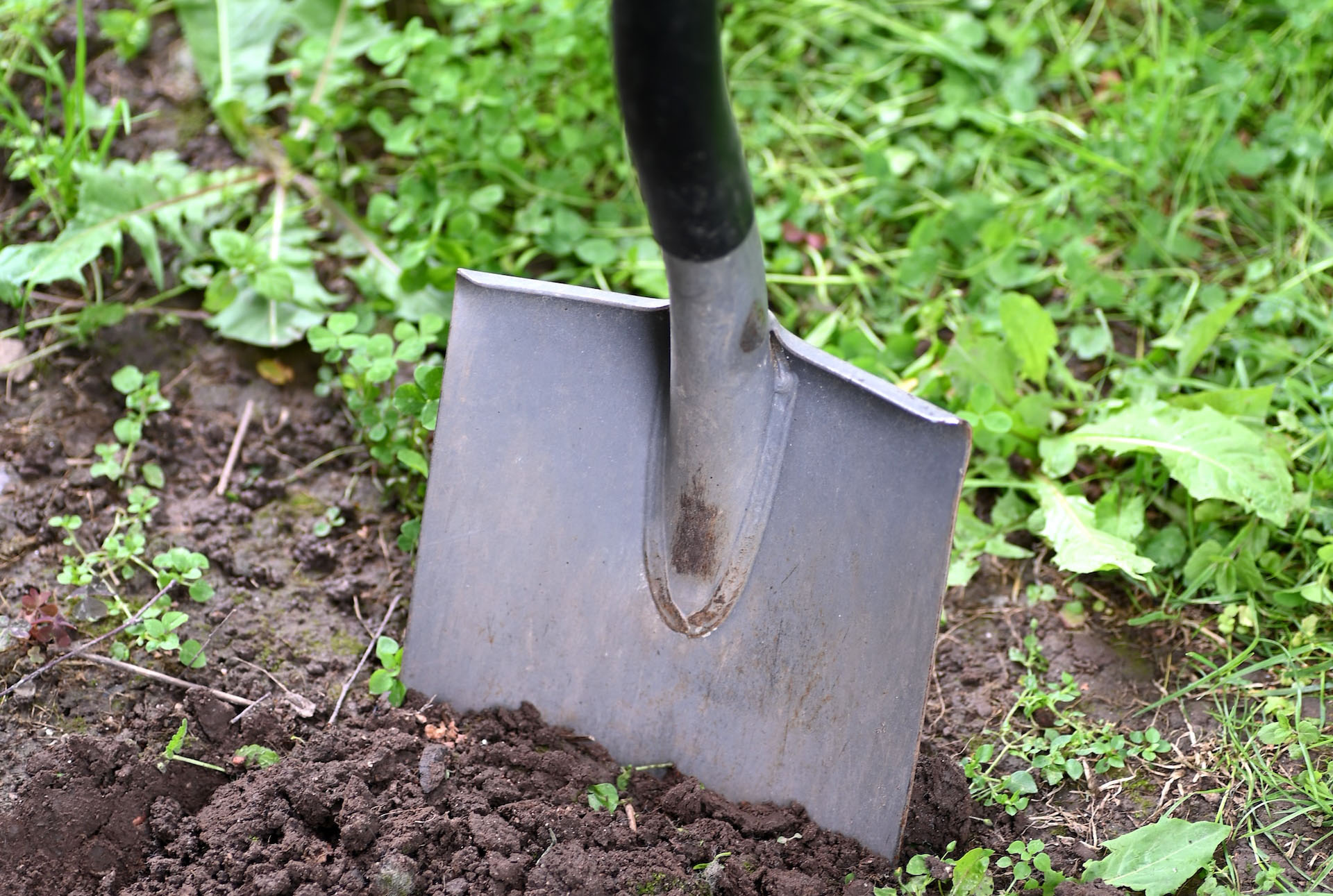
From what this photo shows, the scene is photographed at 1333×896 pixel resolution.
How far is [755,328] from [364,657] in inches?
32.1

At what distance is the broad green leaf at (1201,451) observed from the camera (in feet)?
5.70

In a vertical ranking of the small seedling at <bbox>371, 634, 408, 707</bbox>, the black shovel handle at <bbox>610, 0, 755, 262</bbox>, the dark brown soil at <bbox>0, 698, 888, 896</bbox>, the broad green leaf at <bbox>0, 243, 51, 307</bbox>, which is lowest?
the dark brown soil at <bbox>0, 698, 888, 896</bbox>

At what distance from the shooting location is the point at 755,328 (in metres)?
1.39

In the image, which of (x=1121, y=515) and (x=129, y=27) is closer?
(x=1121, y=515)

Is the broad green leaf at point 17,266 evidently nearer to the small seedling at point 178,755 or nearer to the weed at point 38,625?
the weed at point 38,625

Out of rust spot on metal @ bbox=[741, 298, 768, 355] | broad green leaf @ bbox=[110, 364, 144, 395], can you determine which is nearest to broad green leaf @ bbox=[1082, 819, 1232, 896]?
rust spot on metal @ bbox=[741, 298, 768, 355]

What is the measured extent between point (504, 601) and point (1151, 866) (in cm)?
94

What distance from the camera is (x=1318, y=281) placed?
224 centimetres

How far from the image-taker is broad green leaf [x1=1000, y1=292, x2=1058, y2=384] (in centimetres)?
201

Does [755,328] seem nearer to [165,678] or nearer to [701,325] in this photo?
[701,325]

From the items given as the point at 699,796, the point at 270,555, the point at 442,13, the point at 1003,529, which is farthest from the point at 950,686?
the point at 442,13

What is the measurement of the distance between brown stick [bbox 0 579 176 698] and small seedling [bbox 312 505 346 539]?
0.26 meters

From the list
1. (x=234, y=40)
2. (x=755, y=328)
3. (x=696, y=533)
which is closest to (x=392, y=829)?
(x=696, y=533)

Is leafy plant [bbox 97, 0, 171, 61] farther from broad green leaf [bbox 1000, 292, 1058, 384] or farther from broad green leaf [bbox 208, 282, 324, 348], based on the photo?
broad green leaf [bbox 1000, 292, 1058, 384]
